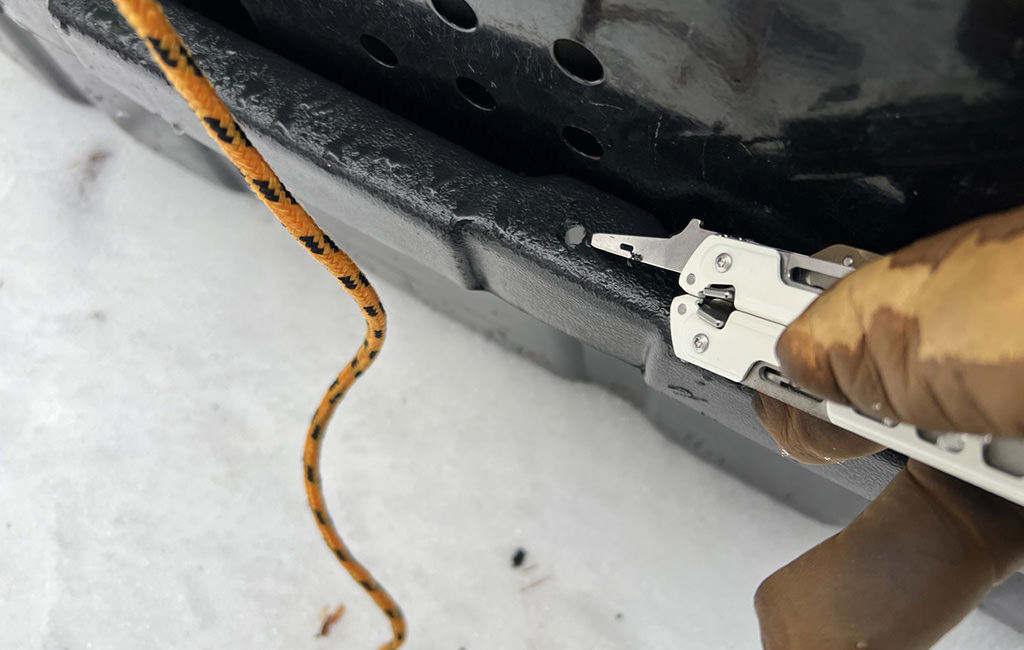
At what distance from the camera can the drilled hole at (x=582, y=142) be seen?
75 centimetres

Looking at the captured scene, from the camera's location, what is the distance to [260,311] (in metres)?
1.27

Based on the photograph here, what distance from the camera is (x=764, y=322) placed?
1.95 feet

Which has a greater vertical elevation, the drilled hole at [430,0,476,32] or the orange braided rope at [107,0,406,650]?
the drilled hole at [430,0,476,32]

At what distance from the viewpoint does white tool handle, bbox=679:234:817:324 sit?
0.58 m

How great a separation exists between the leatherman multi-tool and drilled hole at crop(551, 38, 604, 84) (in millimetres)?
148

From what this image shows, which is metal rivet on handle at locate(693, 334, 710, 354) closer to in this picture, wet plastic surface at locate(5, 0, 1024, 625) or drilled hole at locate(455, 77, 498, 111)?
wet plastic surface at locate(5, 0, 1024, 625)

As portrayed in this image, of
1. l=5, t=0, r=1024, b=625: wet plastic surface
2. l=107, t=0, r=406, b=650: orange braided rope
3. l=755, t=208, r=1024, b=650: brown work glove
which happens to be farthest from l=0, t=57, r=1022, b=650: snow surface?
l=755, t=208, r=1024, b=650: brown work glove

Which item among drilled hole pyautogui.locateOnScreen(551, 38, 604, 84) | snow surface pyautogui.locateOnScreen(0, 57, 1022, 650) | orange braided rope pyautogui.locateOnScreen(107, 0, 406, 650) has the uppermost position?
drilled hole pyautogui.locateOnScreen(551, 38, 604, 84)

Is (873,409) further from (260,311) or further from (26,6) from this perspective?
(26,6)

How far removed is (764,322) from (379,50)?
0.51 meters

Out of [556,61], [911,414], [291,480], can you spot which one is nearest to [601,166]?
[556,61]

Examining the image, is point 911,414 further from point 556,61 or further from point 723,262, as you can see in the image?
Result: point 556,61

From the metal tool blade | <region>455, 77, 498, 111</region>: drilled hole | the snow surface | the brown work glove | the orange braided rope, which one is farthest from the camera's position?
the snow surface

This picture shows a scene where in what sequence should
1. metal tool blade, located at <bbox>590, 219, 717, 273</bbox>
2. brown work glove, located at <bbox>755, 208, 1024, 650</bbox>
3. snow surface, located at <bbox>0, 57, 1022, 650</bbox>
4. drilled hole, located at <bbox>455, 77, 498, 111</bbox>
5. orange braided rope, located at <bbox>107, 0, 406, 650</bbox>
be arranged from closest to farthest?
brown work glove, located at <bbox>755, 208, 1024, 650</bbox>
orange braided rope, located at <bbox>107, 0, 406, 650</bbox>
metal tool blade, located at <bbox>590, 219, 717, 273</bbox>
drilled hole, located at <bbox>455, 77, 498, 111</bbox>
snow surface, located at <bbox>0, 57, 1022, 650</bbox>
